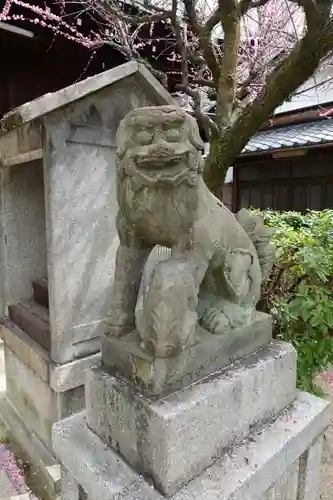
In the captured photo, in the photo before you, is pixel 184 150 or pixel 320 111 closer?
pixel 184 150

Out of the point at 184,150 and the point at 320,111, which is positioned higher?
the point at 320,111

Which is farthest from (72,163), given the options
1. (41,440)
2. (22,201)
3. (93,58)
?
(93,58)

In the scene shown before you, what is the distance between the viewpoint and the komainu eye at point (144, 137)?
118 cm

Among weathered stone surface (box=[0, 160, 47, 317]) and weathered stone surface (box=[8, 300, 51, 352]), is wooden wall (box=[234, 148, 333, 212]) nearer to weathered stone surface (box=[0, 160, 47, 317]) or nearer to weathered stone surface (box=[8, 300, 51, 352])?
weathered stone surface (box=[0, 160, 47, 317])

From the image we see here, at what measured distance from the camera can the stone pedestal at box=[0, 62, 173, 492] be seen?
2340 mm

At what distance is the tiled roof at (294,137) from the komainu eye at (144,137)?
540cm

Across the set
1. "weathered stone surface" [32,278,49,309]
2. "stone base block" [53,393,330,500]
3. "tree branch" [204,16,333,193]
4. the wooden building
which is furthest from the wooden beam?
the wooden building

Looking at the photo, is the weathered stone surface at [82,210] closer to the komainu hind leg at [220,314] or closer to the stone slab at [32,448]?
the stone slab at [32,448]

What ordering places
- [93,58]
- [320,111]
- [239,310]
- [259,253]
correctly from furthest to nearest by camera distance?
[320,111]
[93,58]
[259,253]
[239,310]

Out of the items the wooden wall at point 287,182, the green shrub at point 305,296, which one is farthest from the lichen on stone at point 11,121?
the wooden wall at point 287,182

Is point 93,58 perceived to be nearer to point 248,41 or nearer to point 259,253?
point 248,41

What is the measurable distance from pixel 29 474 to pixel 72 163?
234cm

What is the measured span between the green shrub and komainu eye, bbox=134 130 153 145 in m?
1.71

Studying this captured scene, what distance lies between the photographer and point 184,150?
1.17 m
